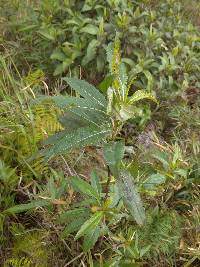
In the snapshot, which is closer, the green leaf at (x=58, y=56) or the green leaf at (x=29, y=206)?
the green leaf at (x=29, y=206)

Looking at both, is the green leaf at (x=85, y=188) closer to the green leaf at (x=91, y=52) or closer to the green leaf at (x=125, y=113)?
the green leaf at (x=125, y=113)

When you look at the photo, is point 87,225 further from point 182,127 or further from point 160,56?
point 160,56

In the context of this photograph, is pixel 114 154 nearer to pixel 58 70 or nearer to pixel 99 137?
pixel 99 137

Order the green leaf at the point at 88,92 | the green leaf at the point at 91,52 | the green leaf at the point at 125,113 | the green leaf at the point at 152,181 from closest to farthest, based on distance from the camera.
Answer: the green leaf at the point at 125,113 → the green leaf at the point at 88,92 → the green leaf at the point at 152,181 → the green leaf at the point at 91,52

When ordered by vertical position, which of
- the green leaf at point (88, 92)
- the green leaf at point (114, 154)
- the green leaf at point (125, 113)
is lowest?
the green leaf at point (114, 154)

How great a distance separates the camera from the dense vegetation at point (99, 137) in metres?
1.50

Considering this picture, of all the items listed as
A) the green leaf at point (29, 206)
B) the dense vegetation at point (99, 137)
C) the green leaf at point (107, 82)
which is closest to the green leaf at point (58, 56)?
the dense vegetation at point (99, 137)

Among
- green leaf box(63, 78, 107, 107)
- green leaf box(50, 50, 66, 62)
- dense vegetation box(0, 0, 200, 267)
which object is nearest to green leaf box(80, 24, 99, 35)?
dense vegetation box(0, 0, 200, 267)

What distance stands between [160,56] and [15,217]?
168 cm

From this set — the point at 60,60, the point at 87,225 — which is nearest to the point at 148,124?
the point at 60,60

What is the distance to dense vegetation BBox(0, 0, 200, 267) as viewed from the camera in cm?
150

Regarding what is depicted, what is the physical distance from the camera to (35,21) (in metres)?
3.29

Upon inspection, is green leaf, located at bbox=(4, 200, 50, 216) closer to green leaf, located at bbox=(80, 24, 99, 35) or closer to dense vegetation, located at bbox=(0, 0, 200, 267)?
dense vegetation, located at bbox=(0, 0, 200, 267)

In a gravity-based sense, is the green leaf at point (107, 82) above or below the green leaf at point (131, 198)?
above
